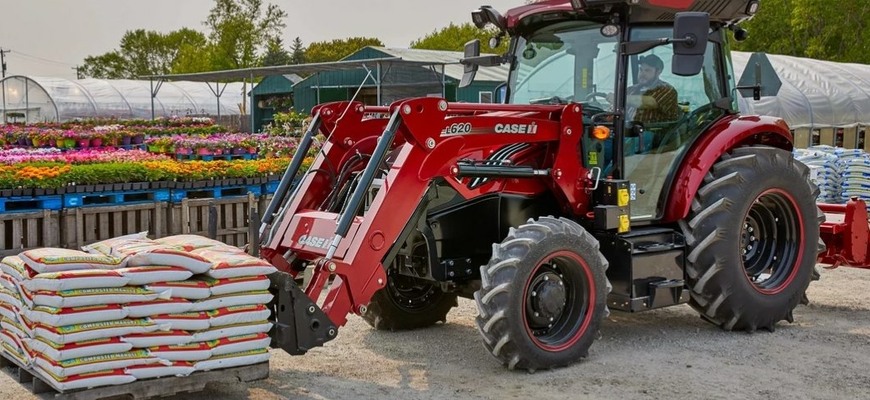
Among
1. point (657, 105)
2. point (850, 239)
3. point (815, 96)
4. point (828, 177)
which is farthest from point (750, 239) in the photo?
point (815, 96)

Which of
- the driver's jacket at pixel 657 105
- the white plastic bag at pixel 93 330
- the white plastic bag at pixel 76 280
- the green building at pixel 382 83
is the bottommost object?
the white plastic bag at pixel 93 330

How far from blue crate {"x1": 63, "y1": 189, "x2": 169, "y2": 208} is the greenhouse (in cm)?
3205

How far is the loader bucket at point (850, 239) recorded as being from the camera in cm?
918

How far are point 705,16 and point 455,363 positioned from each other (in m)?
3.11

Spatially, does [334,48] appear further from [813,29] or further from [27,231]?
[27,231]

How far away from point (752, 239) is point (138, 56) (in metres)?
102

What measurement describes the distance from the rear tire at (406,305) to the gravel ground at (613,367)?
4.0 inches

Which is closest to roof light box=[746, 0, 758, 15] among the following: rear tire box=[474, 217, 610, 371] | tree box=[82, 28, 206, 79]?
rear tire box=[474, 217, 610, 371]

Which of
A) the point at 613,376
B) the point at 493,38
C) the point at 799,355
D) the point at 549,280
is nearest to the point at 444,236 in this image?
the point at 549,280

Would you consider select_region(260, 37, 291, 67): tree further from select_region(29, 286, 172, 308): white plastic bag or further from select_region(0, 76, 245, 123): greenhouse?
select_region(29, 286, 172, 308): white plastic bag

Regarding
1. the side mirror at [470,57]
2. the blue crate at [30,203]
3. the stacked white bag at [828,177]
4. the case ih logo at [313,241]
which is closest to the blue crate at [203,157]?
the blue crate at [30,203]

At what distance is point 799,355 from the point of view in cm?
751

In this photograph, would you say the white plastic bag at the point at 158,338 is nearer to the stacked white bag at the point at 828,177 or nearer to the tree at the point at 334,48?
the stacked white bag at the point at 828,177

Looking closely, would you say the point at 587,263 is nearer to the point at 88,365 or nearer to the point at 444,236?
the point at 444,236
